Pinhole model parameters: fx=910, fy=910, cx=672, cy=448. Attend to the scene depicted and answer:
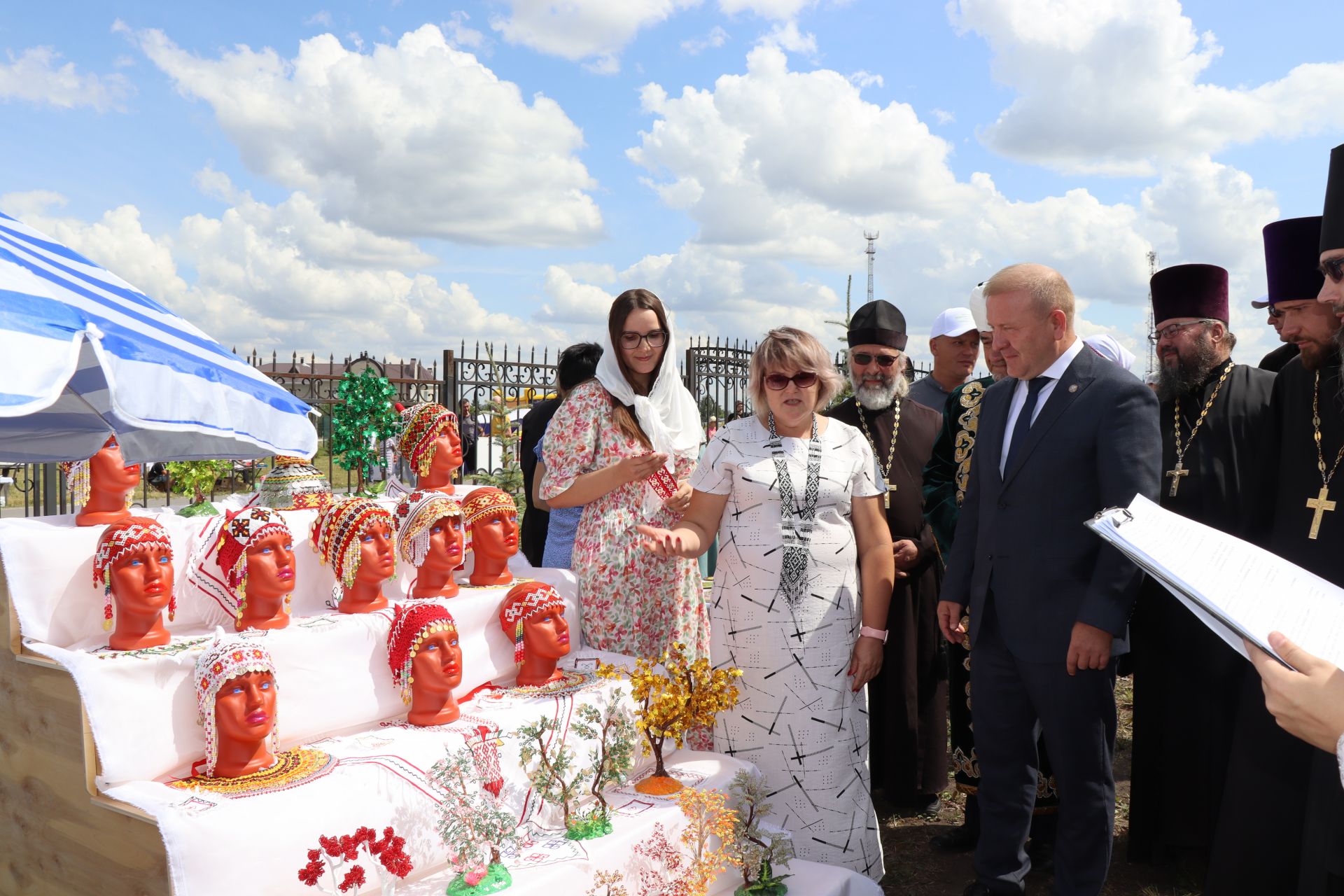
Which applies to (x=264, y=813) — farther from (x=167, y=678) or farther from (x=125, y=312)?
(x=125, y=312)

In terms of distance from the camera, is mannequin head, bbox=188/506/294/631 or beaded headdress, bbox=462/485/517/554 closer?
mannequin head, bbox=188/506/294/631

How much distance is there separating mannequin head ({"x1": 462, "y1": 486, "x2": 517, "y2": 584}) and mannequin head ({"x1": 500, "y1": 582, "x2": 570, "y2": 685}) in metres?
0.23

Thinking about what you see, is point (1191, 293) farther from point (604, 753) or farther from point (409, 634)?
point (409, 634)

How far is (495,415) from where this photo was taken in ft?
32.0

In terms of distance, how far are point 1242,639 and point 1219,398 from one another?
2548 millimetres

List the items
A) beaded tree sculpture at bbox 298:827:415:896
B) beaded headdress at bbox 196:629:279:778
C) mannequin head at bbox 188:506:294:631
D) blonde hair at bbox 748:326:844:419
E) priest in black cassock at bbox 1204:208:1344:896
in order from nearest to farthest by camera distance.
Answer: beaded tree sculpture at bbox 298:827:415:896 < priest in black cassock at bbox 1204:208:1344:896 < beaded headdress at bbox 196:629:279:778 < mannequin head at bbox 188:506:294:631 < blonde hair at bbox 748:326:844:419

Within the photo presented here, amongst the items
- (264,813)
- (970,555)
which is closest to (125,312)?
(264,813)

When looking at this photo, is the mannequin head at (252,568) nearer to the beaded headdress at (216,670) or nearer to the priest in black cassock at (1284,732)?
the beaded headdress at (216,670)

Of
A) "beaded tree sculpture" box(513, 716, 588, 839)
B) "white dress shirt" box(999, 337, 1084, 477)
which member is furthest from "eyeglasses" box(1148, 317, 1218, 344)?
"beaded tree sculpture" box(513, 716, 588, 839)

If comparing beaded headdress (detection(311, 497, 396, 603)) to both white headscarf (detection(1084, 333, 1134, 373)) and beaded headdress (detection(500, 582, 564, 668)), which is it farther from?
white headscarf (detection(1084, 333, 1134, 373))

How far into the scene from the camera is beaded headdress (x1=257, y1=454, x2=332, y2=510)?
3641mm

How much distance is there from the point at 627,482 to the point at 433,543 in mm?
802

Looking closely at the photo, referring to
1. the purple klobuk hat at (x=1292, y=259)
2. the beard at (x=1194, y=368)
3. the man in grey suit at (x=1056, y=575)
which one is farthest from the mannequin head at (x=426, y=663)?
the purple klobuk hat at (x=1292, y=259)

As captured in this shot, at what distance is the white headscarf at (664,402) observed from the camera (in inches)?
147
